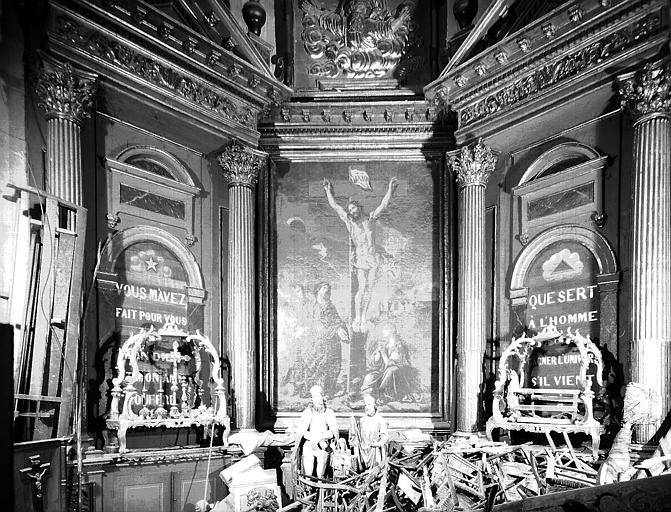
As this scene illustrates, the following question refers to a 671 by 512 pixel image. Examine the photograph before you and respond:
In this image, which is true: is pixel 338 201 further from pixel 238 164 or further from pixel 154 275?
pixel 154 275

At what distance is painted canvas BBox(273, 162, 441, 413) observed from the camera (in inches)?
471

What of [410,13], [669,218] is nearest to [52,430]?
[669,218]

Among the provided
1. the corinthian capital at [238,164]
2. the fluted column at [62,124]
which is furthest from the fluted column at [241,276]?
the fluted column at [62,124]

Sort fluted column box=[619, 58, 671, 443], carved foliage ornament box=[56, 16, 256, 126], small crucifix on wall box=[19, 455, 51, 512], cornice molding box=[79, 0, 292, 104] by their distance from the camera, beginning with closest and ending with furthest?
small crucifix on wall box=[19, 455, 51, 512]
fluted column box=[619, 58, 671, 443]
carved foliage ornament box=[56, 16, 256, 126]
cornice molding box=[79, 0, 292, 104]

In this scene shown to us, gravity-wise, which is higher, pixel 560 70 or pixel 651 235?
pixel 560 70

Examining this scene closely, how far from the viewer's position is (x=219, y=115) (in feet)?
36.6

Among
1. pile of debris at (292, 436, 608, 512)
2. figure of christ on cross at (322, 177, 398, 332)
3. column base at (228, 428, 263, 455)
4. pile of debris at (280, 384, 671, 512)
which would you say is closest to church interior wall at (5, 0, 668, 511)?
figure of christ on cross at (322, 177, 398, 332)

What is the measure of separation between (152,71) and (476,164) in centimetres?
586

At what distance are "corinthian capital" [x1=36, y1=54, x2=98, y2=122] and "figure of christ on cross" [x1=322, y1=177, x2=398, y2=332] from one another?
5104 millimetres

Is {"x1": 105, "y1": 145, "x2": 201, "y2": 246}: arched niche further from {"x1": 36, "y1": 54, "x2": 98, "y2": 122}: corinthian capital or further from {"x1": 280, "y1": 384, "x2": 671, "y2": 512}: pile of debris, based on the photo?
{"x1": 280, "y1": 384, "x2": 671, "y2": 512}: pile of debris

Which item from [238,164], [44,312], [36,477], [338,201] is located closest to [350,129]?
[338,201]

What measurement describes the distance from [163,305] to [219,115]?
3563 mm

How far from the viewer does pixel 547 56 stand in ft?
32.4

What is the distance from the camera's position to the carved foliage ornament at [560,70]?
28.6ft
